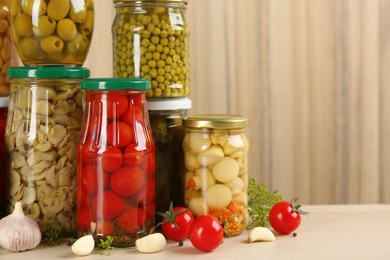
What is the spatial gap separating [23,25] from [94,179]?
0.28 metres

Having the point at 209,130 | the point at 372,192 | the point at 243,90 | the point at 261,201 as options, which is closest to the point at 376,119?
the point at 372,192

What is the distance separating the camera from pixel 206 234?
1093 millimetres

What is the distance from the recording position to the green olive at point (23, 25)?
116cm

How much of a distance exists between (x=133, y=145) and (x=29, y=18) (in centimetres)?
27

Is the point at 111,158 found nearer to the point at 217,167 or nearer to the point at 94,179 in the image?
the point at 94,179

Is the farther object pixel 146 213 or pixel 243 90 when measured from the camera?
pixel 243 90

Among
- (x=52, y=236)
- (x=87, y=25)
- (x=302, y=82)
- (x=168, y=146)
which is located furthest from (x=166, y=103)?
(x=302, y=82)

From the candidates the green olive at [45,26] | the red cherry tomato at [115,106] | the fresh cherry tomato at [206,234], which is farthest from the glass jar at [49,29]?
the fresh cherry tomato at [206,234]

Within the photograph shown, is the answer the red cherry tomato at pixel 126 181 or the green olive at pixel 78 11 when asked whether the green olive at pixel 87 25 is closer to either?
the green olive at pixel 78 11

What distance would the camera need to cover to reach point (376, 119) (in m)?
1.59

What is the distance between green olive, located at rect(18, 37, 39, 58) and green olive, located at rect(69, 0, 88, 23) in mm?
75

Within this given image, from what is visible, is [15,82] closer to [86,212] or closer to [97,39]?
[86,212]

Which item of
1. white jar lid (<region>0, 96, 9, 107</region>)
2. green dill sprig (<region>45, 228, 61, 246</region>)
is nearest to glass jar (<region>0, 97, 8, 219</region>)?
white jar lid (<region>0, 96, 9, 107</region>)

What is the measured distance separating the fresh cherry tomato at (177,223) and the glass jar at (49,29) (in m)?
0.30
